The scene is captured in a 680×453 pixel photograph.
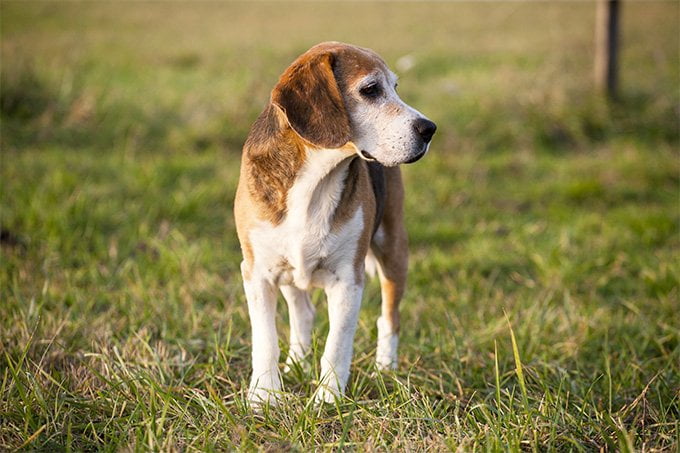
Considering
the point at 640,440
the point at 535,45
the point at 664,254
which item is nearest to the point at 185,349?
the point at 640,440

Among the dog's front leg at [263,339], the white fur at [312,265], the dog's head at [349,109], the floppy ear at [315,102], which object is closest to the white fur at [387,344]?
the white fur at [312,265]

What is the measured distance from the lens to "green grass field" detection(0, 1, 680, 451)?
3090 mm

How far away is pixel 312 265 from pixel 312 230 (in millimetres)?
174

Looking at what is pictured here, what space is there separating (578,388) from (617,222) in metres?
3.37

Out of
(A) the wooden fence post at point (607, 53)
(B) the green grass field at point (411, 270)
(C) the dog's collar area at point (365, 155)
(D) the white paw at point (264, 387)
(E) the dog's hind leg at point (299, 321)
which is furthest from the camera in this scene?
(A) the wooden fence post at point (607, 53)

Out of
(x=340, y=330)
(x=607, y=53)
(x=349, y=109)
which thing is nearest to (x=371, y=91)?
(x=349, y=109)

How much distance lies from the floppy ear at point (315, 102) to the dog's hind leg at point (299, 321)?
106cm

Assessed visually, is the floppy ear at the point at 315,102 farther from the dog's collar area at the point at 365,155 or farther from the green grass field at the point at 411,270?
the green grass field at the point at 411,270

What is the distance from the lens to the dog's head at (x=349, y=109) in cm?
314

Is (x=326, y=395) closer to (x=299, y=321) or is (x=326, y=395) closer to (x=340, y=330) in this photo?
(x=340, y=330)

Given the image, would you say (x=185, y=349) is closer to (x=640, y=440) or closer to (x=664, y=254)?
(x=640, y=440)

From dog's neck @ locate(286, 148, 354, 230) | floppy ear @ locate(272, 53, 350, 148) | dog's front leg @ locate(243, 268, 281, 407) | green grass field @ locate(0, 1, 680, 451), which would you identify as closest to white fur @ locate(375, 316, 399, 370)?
green grass field @ locate(0, 1, 680, 451)

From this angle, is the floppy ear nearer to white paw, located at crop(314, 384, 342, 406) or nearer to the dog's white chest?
the dog's white chest

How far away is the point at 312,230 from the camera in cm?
329
